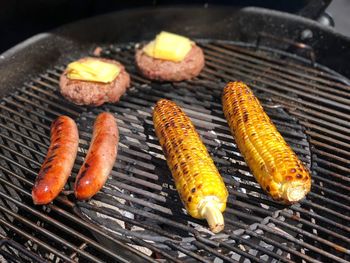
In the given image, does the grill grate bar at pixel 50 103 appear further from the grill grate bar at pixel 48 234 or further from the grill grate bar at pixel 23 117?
the grill grate bar at pixel 48 234

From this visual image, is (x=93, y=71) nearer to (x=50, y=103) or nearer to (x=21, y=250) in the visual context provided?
(x=50, y=103)

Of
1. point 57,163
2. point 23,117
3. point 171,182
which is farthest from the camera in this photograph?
point 23,117

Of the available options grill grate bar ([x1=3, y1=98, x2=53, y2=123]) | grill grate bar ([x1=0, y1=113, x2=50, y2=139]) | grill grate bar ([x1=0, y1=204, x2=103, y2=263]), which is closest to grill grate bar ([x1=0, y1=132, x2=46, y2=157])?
grill grate bar ([x1=0, y1=113, x2=50, y2=139])

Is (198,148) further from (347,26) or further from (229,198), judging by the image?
(347,26)

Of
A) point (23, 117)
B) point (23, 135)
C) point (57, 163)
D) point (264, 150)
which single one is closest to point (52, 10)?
point (23, 117)

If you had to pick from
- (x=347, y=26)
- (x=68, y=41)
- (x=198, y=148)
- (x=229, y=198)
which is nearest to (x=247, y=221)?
(x=229, y=198)

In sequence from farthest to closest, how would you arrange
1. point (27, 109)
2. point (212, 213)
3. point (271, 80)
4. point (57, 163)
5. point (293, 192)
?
1. point (271, 80)
2. point (27, 109)
3. point (57, 163)
4. point (293, 192)
5. point (212, 213)

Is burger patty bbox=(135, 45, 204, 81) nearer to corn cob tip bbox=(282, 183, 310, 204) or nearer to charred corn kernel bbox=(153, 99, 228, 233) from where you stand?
charred corn kernel bbox=(153, 99, 228, 233)
